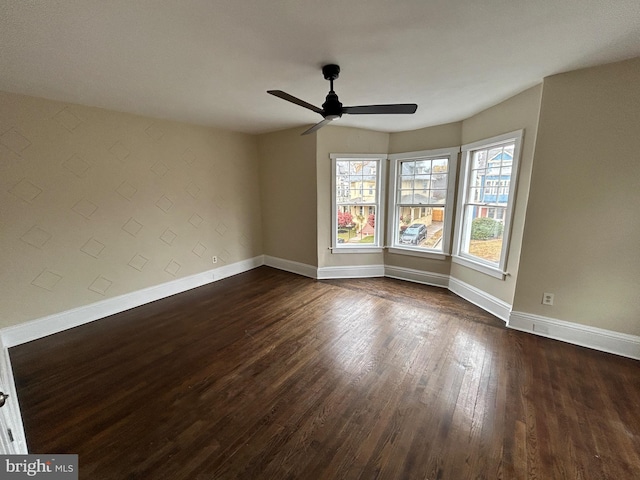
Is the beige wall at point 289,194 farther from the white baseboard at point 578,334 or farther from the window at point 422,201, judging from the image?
the white baseboard at point 578,334

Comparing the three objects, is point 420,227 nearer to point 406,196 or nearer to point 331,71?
point 406,196

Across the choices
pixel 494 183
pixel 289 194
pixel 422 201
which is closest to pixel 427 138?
pixel 422 201

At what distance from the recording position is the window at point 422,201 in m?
3.96

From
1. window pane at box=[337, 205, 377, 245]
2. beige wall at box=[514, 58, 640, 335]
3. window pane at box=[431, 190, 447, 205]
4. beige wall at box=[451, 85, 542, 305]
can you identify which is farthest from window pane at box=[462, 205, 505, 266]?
window pane at box=[337, 205, 377, 245]

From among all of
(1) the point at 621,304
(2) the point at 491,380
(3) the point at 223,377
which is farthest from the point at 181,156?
(1) the point at 621,304

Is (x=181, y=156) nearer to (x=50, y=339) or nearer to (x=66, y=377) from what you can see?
(x=50, y=339)

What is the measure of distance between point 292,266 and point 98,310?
2.82 meters

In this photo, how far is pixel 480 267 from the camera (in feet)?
11.2

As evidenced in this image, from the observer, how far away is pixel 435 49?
6.25 ft

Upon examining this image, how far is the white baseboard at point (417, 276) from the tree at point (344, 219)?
104 cm

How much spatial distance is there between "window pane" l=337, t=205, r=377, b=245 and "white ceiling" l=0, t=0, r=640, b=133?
77.0 inches

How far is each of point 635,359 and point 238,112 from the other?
16.0ft

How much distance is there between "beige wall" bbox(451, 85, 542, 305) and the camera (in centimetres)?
266

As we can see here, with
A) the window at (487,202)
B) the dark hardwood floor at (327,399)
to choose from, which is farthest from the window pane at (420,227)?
the dark hardwood floor at (327,399)
